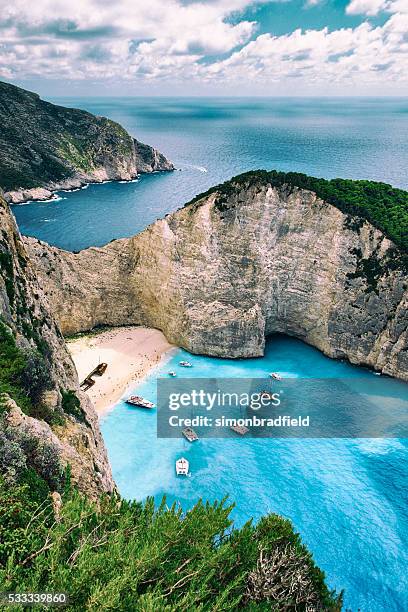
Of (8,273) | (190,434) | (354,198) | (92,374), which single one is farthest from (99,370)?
(354,198)

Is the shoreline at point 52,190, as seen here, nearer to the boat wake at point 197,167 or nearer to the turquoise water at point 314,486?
the boat wake at point 197,167

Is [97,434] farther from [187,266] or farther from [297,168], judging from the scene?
[297,168]

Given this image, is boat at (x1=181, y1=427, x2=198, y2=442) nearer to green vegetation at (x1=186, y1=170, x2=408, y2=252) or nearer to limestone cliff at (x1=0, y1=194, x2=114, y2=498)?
limestone cliff at (x1=0, y1=194, x2=114, y2=498)

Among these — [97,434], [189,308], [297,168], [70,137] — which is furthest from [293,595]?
[70,137]

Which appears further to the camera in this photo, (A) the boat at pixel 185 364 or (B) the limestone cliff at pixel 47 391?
(A) the boat at pixel 185 364

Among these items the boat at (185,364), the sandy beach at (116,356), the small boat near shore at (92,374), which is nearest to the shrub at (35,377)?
the sandy beach at (116,356)
